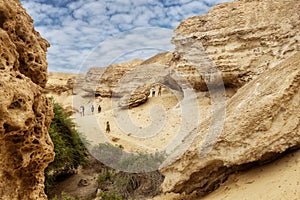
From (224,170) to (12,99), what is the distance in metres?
3.99

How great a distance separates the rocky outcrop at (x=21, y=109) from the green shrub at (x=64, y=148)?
6.32m

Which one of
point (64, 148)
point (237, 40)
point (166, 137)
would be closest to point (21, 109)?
point (64, 148)

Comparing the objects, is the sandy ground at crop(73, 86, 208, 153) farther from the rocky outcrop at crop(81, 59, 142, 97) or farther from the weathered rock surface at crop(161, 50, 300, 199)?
the rocky outcrop at crop(81, 59, 142, 97)

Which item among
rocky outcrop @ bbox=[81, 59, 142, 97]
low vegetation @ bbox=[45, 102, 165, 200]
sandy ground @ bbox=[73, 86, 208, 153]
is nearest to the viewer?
low vegetation @ bbox=[45, 102, 165, 200]

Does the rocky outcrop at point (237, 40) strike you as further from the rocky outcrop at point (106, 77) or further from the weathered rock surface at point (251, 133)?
the rocky outcrop at point (106, 77)

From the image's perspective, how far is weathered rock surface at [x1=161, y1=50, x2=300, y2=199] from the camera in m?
5.06

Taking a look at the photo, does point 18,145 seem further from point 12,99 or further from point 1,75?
point 1,75

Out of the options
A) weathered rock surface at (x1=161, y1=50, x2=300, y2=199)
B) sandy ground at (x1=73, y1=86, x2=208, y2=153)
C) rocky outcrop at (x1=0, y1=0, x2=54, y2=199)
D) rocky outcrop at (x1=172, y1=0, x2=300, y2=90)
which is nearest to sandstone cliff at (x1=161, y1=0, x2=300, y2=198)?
weathered rock surface at (x1=161, y1=50, x2=300, y2=199)

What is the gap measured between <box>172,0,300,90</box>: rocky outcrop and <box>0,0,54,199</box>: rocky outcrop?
32.6 ft

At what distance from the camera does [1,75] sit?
3.56 m

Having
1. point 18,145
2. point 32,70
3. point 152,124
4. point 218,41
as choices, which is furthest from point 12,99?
point 152,124

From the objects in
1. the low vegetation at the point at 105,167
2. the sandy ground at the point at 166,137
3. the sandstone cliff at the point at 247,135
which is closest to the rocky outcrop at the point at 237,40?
the sandy ground at the point at 166,137

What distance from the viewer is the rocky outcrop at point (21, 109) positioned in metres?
3.64

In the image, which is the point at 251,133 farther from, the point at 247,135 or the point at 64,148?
the point at 64,148
